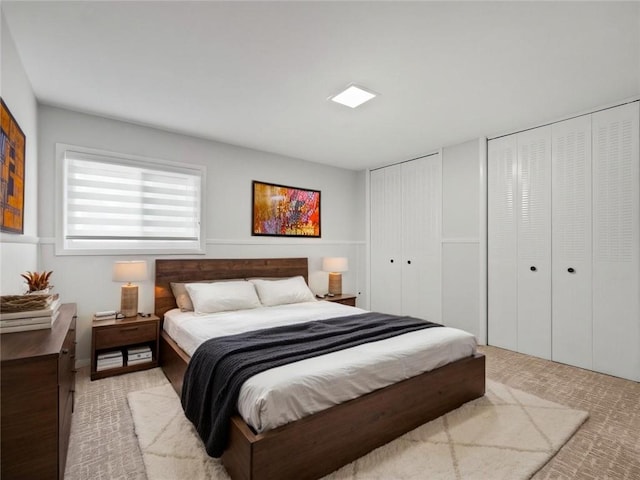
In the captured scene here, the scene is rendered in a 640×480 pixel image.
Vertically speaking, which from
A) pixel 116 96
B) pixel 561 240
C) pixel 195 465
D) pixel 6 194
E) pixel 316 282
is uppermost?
pixel 116 96

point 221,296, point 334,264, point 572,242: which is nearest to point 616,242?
point 572,242

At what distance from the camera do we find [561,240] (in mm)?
3295

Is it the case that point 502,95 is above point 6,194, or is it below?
above

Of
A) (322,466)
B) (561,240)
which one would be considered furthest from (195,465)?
(561,240)

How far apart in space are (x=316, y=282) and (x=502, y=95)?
3.29m

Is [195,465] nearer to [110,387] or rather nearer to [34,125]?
[110,387]

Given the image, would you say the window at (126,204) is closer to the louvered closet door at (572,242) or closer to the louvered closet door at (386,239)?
the louvered closet door at (386,239)

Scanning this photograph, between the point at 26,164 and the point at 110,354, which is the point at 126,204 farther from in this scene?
the point at 110,354

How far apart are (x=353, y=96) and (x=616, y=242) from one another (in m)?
2.71

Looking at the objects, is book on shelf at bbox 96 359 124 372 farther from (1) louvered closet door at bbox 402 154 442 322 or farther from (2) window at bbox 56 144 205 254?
(1) louvered closet door at bbox 402 154 442 322

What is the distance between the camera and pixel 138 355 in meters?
3.11

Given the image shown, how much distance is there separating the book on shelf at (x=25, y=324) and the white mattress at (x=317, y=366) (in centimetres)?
93

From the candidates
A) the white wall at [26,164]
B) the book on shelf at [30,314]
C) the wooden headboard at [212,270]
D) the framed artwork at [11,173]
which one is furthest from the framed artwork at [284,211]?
the book on shelf at [30,314]

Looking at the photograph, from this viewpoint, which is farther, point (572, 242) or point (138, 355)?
point (572, 242)
